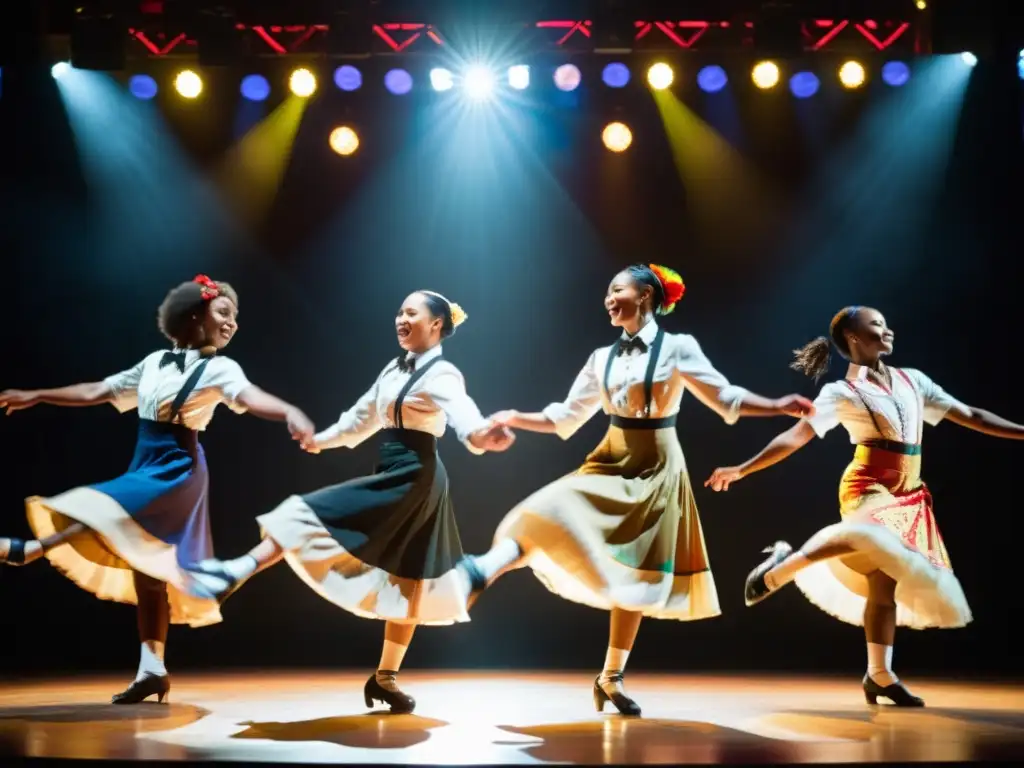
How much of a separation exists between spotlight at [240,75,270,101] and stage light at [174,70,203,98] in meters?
0.23

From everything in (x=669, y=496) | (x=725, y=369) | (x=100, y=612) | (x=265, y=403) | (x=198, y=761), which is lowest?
(x=198, y=761)

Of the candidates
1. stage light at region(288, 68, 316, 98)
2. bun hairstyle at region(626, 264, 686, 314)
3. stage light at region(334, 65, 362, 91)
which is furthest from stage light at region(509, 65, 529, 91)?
bun hairstyle at region(626, 264, 686, 314)

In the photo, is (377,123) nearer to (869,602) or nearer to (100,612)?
Result: (100,612)

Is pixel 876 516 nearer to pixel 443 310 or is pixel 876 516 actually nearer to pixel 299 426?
pixel 443 310

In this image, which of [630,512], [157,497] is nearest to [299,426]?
[157,497]

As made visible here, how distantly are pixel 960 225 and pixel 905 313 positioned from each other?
0.51m

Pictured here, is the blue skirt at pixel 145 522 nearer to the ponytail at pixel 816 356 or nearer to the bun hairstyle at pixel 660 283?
the bun hairstyle at pixel 660 283

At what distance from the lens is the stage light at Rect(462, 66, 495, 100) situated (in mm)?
5594

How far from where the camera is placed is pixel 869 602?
4.30 metres

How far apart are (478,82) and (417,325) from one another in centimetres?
201

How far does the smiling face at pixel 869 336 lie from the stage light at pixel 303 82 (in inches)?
113

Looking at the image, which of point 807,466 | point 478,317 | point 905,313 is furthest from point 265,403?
point 905,313

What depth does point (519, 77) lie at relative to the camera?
219 inches

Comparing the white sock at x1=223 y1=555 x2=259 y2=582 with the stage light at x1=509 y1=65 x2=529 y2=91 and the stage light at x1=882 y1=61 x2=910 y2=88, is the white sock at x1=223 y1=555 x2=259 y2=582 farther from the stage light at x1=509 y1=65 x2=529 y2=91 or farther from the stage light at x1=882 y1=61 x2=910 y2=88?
the stage light at x1=882 y1=61 x2=910 y2=88
